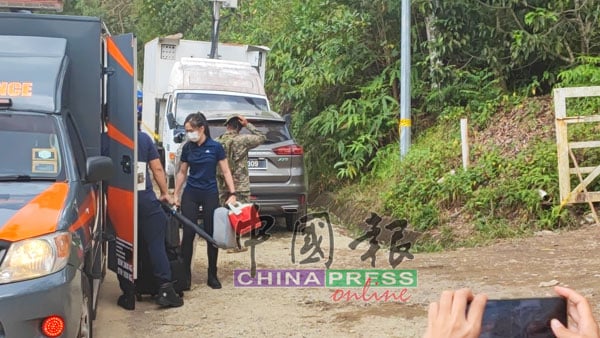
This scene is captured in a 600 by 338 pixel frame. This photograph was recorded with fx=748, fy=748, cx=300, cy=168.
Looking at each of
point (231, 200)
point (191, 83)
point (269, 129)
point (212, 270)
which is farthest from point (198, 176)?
point (191, 83)

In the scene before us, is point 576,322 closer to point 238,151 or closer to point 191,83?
point 238,151

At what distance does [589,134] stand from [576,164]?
108 centimetres

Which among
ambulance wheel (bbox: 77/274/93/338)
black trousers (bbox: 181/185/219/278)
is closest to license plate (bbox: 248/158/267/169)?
black trousers (bbox: 181/185/219/278)

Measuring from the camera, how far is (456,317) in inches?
62.6

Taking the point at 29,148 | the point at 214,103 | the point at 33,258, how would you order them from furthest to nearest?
1. the point at 214,103
2. the point at 29,148
3. the point at 33,258

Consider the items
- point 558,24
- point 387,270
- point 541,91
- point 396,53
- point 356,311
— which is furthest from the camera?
point 396,53

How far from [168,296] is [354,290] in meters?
1.72

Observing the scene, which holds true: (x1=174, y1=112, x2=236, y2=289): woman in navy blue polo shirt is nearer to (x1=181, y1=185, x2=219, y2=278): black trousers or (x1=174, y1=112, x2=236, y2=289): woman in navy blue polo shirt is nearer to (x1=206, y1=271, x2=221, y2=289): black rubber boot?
(x1=181, y1=185, x2=219, y2=278): black trousers

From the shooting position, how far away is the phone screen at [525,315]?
1.68 m

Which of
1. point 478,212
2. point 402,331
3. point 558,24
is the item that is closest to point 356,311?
point 402,331

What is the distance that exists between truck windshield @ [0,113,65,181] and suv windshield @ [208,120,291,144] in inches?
190

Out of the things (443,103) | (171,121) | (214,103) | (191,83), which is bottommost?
(171,121)

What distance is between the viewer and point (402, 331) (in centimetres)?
565

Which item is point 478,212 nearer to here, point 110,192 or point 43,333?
point 110,192
